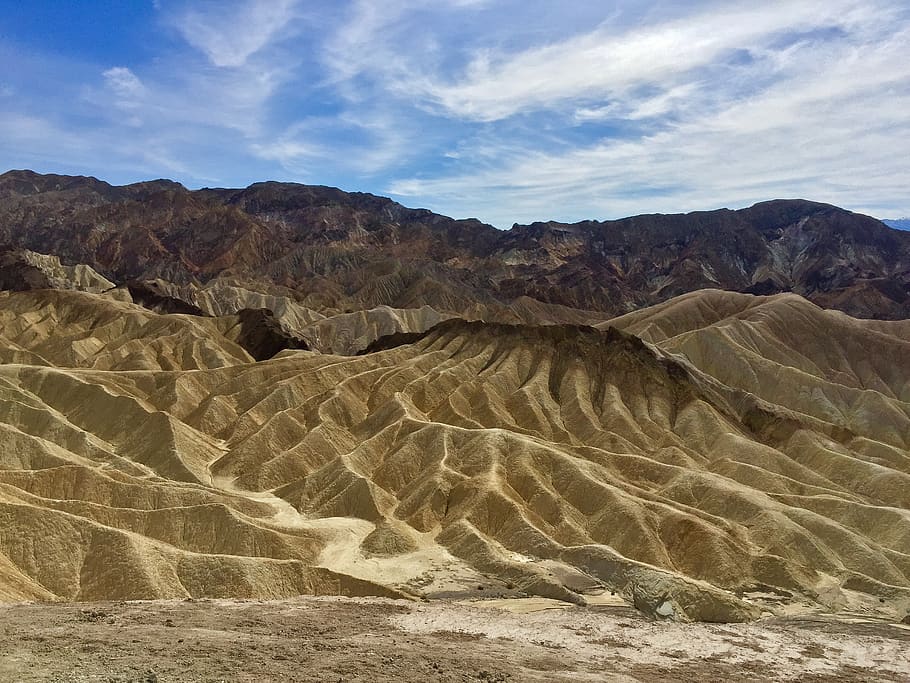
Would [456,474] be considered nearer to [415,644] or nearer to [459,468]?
[459,468]

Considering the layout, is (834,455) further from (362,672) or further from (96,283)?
(96,283)

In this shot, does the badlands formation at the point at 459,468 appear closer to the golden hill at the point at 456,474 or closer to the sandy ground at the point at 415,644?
the golden hill at the point at 456,474

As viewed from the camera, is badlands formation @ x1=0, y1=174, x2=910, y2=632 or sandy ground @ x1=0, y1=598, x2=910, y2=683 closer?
sandy ground @ x1=0, y1=598, x2=910, y2=683

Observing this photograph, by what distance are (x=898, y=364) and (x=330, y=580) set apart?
10703 cm

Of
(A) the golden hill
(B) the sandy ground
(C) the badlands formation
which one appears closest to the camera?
(B) the sandy ground

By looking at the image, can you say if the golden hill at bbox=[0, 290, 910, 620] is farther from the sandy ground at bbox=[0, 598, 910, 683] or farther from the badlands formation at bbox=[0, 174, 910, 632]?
the sandy ground at bbox=[0, 598, 910, 683]

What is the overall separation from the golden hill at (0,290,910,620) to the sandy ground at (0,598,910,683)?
4.40 meters

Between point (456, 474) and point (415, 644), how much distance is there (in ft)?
97.6

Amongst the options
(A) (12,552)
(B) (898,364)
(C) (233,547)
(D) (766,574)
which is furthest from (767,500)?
(B) (898,364)

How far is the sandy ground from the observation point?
70.0 ft

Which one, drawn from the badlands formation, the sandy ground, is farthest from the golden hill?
the sandy ground

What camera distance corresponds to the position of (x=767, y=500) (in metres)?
55.8

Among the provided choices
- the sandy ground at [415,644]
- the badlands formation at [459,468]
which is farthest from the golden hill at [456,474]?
the sandy ground at [415,644]

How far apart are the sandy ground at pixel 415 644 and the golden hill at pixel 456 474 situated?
440cm
